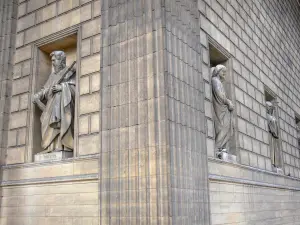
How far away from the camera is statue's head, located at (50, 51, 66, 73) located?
9844mm

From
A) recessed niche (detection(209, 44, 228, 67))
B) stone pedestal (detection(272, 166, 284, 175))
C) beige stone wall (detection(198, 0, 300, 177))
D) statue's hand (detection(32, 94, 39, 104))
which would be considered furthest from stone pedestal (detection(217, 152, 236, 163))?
statue's hand (detection(32, 94, 39, 104))

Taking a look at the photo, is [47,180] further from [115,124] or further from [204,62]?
[204,62]

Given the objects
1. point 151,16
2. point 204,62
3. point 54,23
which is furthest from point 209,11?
point 54,23

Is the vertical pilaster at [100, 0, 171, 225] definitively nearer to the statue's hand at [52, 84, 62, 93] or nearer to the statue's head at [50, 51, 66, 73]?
the statue's hand at [52, 84, 62, 93]

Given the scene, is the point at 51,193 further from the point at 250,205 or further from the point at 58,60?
the point at 250,205

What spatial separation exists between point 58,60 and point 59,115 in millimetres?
1666

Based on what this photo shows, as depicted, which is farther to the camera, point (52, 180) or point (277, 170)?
point (277, 170)

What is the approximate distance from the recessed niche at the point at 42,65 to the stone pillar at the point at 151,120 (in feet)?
6.50

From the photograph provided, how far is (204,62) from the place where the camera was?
970 cm

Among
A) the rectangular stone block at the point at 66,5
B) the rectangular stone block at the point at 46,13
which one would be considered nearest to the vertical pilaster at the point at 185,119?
the rectangular stone block at the point at 66,5

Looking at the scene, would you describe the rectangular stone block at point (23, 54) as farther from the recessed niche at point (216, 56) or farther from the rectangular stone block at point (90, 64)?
the recessed niche at point (216, 56)

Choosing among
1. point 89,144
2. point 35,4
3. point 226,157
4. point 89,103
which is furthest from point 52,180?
point 35,4

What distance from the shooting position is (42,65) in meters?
10.3

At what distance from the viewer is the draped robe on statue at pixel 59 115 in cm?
907
